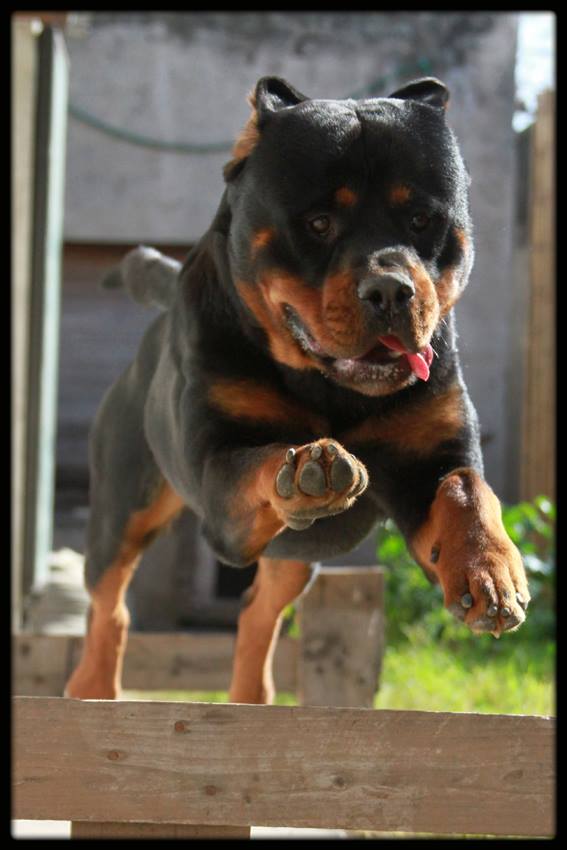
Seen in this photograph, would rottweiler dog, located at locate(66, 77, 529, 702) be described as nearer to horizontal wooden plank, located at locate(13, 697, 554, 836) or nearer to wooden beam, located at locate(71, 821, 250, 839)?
horizontal wooden plank, located at locate(13, 697, 554, 836)

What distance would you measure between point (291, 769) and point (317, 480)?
48 centimetres

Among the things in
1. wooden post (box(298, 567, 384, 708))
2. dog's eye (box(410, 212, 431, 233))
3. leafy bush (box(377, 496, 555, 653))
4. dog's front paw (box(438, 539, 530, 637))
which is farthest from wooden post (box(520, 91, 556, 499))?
dog's front paw (box(438, 539, 530, 637))

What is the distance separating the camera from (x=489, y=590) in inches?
82.0

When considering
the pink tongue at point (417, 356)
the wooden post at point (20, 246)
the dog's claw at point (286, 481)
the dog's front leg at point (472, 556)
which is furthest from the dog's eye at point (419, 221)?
the wooden post at point (20, 246)

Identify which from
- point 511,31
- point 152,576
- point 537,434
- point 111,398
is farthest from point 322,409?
point 511,31

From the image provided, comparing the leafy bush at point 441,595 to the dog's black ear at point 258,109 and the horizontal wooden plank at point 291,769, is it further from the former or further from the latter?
the horizontal wooden plank at point 291,769

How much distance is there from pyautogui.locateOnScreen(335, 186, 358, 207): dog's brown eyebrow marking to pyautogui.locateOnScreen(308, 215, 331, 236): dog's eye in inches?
1.5

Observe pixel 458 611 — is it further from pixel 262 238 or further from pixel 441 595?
pixel 441 595

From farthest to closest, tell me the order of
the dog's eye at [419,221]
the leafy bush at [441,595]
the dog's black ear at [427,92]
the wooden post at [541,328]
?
the wooden post at [541,328], the leafy bush at [441,595], the dog's black ear at [427,92], the dog's eye at [419,221]

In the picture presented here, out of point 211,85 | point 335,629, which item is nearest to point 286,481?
point 335,629

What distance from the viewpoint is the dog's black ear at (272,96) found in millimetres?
2402

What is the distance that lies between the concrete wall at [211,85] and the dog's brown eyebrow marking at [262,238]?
5.13 metres

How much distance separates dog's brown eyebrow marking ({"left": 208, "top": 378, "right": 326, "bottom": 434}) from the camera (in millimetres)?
2402

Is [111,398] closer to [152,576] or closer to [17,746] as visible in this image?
[17,746]
